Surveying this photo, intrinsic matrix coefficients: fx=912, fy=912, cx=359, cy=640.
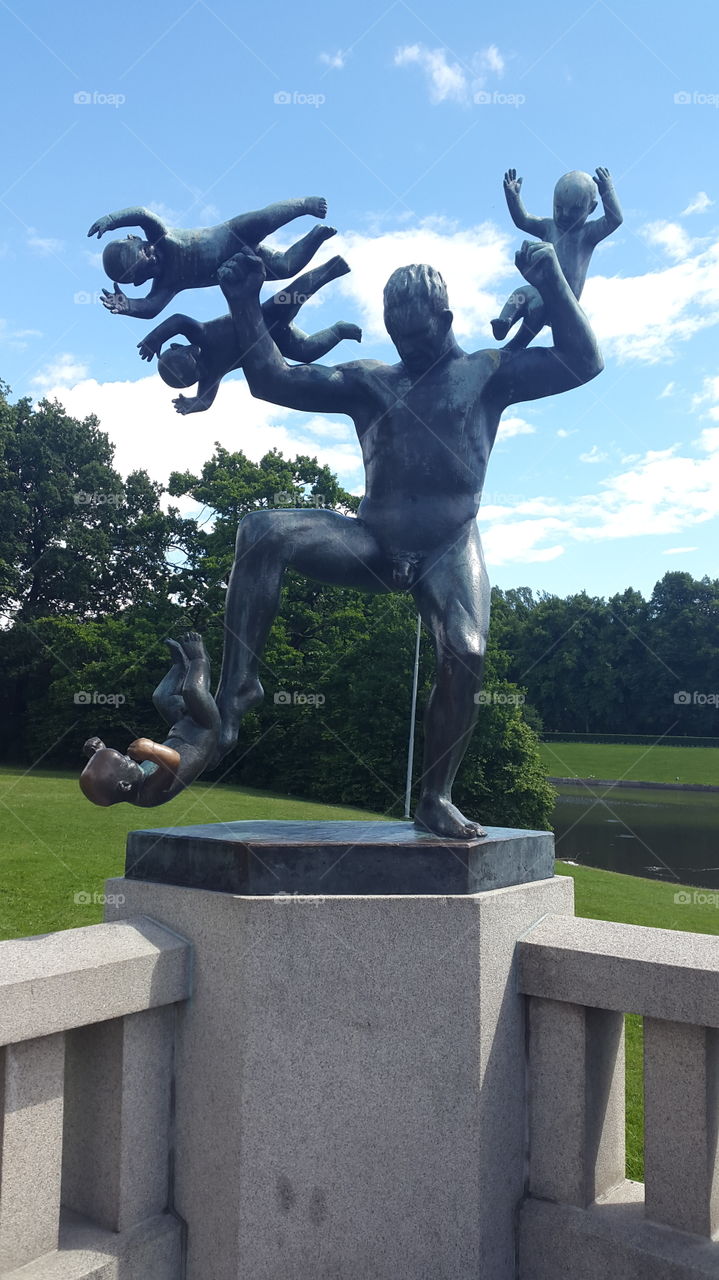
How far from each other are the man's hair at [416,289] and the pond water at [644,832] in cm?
2030

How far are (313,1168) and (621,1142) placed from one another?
1111 millimetres

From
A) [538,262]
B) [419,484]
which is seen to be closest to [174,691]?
→ [419,484]

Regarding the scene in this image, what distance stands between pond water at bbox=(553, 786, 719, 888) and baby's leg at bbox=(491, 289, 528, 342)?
65.8 ft

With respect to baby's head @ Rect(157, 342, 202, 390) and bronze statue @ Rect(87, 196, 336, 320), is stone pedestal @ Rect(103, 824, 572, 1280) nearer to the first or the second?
baby's head @ Rect(157, 342, 202, 390)

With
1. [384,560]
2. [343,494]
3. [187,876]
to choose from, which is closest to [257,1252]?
[187,876]

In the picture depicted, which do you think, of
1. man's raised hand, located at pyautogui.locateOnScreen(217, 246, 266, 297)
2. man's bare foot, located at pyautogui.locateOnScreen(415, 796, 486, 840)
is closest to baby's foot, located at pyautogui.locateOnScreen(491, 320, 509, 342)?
man's raised hand, located at pyautogui.locateOnScreen(217, 246, 266, 297)

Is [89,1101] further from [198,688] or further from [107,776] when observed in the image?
[198,688]

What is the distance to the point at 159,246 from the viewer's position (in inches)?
134

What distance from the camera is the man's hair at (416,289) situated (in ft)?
11.1

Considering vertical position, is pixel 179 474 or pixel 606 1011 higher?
pixel 179 474

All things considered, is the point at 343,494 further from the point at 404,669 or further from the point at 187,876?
→ the point at 187,876

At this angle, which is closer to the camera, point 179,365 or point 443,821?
point 443,821

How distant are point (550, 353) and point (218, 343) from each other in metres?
1.28

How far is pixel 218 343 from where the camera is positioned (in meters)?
3.57
